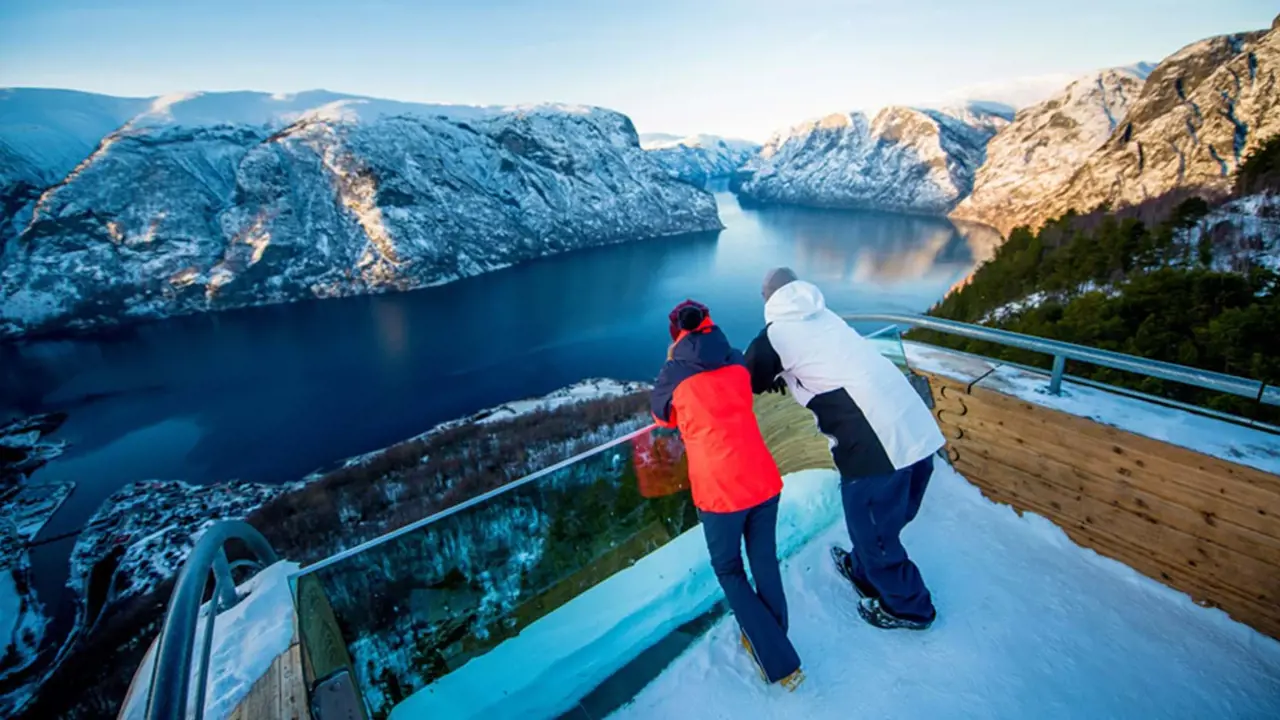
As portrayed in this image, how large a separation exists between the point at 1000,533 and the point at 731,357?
7.61 feet

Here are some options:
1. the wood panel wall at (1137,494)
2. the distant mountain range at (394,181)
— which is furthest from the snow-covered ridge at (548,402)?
the distant mountain range at (394,181)

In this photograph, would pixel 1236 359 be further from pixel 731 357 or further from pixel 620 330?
pixel 620 330

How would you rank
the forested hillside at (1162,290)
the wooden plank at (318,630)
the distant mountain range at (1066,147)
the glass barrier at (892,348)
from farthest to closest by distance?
the distant mountain range at (1066,147) < the forested hillside at (1162,290) < the glass barrier at (892,348) < the wooden plank at (318,630)

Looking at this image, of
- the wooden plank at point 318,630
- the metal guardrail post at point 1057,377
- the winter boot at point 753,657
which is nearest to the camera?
the wooden plank at point 318,630

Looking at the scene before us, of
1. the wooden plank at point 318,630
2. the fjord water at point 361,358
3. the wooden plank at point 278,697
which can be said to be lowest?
the fjord water at point 361,358

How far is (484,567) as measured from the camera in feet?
8.64

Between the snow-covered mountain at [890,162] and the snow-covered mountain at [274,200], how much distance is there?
205 feet

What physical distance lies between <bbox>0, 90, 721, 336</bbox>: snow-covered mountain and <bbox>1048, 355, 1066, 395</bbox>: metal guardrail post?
287 feet

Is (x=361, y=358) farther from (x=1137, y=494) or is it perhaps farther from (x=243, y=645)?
(x=1137, y=494)

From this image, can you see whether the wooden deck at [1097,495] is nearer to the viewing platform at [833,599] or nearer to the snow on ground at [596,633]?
the viewing platform at [833,599]

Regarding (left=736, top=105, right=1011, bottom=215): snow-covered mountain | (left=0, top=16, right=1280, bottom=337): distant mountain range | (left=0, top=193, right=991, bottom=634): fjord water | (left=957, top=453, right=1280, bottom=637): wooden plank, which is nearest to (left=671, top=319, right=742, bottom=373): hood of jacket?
(left=957, top=453, right=1280, bottom=637): wooden plank

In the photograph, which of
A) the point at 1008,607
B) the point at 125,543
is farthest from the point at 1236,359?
A: the point at 125,543

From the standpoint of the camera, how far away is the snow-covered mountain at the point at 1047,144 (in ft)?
373

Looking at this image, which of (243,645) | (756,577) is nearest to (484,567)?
(243,645)
